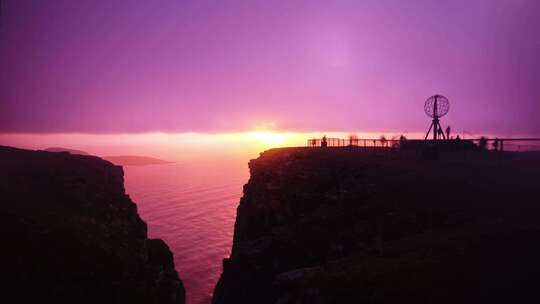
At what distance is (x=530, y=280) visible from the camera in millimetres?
10766

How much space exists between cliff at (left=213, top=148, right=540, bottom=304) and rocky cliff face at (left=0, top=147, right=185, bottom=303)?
9210mm

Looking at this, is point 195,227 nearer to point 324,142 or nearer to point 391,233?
point 324,142

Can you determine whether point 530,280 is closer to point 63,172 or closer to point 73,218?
point 73,218

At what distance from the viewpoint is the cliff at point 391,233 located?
1142 cm

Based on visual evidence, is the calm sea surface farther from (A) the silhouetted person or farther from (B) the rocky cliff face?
(A) the silhouetted person

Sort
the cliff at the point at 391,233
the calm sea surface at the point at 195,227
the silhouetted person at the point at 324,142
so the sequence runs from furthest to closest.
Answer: the silhouetted person at the point at 324,142 < the calm sea surface at the point at 195,227 < the cliff at the point at 391,233

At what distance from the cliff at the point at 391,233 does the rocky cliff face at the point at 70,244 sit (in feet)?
30.2

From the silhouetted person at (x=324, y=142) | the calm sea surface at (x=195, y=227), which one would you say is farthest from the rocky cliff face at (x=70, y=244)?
the silhouetted person at (x=324, y=142)

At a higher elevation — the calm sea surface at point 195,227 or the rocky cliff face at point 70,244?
the rocky cliff face at point 70,244

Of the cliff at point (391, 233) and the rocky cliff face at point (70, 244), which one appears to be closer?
the cliff at point (391, 233)

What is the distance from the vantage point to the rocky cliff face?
21188 mm

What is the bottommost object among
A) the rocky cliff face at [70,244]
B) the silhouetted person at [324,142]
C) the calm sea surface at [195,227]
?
the calm sea surface at [195,227]

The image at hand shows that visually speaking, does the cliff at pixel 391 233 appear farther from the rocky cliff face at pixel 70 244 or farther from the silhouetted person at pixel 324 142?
the silhouetted person at pixel 324 142

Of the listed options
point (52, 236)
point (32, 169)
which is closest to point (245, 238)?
point (52, 236)
